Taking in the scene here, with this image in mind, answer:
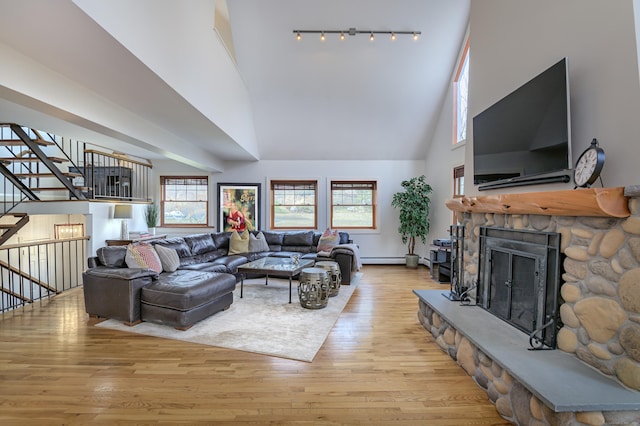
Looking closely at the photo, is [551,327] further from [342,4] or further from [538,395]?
[342,4]

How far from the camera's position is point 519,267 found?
106 inches

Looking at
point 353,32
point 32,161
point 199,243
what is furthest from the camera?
point 199,243

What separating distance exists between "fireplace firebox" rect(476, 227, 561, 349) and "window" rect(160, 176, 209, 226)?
645 centimetres

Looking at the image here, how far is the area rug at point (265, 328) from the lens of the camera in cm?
304

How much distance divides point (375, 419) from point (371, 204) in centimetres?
589

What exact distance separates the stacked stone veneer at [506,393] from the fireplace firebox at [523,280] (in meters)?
0.38

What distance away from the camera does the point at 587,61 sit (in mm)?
2055

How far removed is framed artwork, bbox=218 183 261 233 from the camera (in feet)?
24.9

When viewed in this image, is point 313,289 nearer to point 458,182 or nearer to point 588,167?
point 588,167

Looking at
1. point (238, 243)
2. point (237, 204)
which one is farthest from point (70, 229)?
point (238, 243)

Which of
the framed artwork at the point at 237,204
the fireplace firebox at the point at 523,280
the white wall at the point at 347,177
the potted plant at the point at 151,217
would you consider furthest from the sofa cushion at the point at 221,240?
the fireplace firebox at the point at 523,280

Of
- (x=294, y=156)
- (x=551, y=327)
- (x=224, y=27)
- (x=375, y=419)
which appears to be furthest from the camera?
(x=294, y=156)

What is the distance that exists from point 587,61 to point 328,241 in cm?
481

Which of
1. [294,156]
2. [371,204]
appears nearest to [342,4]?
[294,156]
